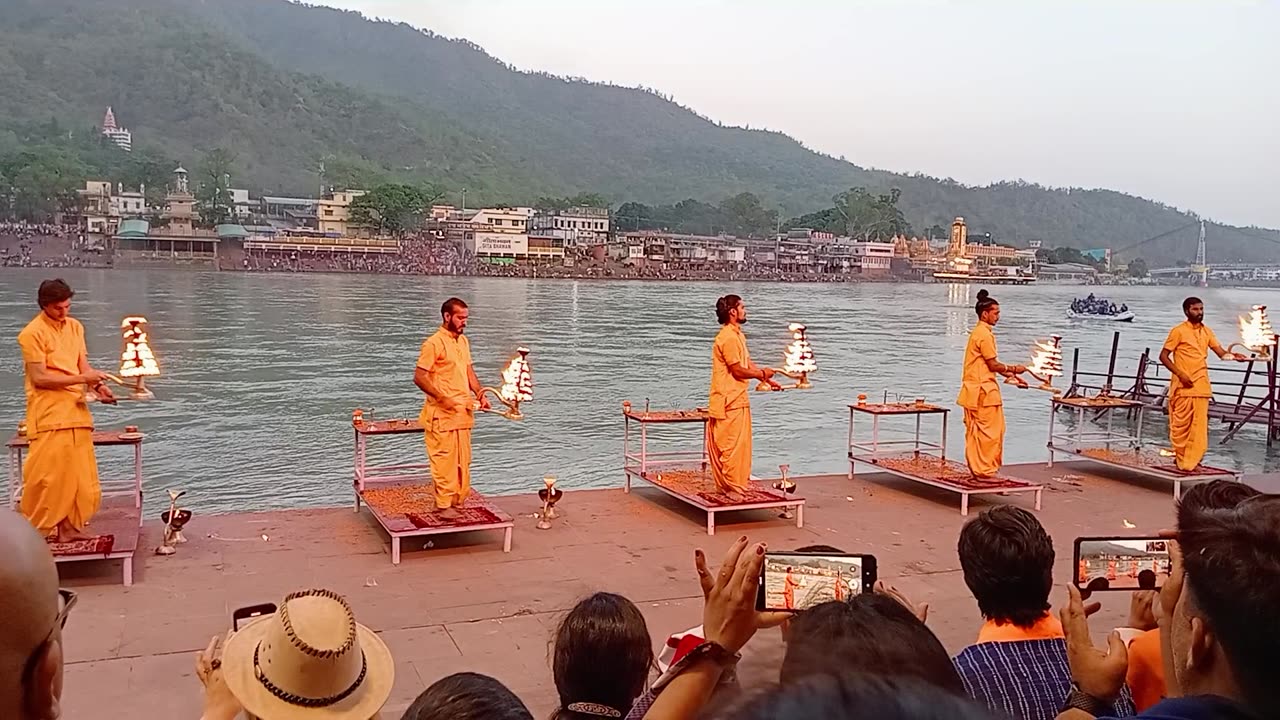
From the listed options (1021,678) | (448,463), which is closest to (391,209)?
(448,463)

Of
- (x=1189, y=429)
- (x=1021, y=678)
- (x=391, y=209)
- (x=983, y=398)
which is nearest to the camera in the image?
(x=1021, y=678)

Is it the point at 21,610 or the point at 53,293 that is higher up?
the point at 53,293

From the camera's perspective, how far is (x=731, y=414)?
8523mm

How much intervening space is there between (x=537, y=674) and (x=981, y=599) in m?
2.89

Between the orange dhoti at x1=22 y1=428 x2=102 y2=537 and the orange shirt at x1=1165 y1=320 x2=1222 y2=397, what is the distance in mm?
9294

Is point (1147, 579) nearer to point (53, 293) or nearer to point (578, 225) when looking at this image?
point (53, 293)

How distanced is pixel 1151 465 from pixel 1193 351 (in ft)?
4.05

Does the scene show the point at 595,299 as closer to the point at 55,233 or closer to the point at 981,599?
the point at 55,233

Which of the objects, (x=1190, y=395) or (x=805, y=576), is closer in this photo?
(x=805, y=576)

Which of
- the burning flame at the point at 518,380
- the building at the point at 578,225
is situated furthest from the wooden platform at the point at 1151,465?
the building at the point at 578,225

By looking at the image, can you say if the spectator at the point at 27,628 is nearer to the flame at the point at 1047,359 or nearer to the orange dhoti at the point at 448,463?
the orange dhoti at the point at 448,463

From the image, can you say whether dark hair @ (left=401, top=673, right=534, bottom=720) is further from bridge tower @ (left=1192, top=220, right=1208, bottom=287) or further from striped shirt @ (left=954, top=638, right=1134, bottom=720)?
bridge tower @ (left=1192, top=220, right=1208, bottom=287)

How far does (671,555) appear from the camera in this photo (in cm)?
731

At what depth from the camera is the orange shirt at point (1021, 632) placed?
2598mm
